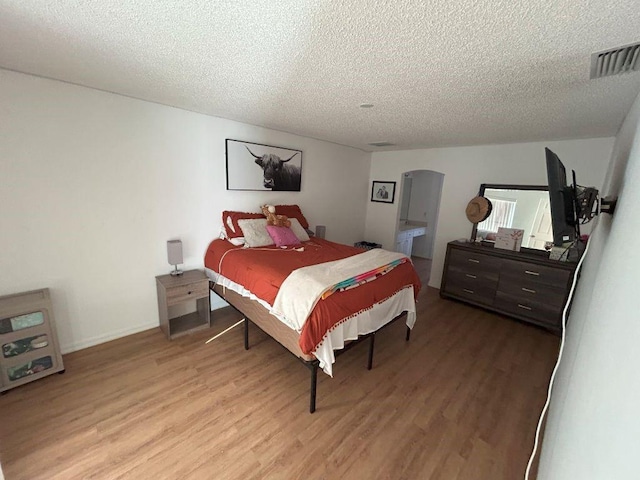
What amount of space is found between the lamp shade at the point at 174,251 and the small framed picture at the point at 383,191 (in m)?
3.51

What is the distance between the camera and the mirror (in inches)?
125

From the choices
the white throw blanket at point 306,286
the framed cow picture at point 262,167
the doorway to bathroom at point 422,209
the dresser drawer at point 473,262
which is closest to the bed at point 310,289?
the white throw blanket at point 306,286

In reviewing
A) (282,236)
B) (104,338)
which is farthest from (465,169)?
(104,338)

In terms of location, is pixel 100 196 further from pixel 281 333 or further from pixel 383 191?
pixel 383 191

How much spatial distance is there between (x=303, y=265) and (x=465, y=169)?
2978mm

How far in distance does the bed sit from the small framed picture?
2.11m

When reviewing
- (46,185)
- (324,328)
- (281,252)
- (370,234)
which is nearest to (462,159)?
(370,234)

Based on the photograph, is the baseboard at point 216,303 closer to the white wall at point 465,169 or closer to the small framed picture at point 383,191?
the white wall at point 465,169

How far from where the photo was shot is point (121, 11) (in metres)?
1.10

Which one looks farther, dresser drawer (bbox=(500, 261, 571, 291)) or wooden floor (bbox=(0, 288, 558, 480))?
dresser drawer (bbox=(500, 261, 571, 291))

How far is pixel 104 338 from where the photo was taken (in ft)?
7.86

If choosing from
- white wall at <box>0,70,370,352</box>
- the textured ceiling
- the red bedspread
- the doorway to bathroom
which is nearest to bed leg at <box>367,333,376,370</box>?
the red bedspread

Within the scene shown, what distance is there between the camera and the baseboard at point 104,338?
2.24 meters

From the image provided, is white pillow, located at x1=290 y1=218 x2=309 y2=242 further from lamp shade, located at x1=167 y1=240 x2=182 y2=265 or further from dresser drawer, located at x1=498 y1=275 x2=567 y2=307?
dresser drawer, located at x1=498 y1=275 x2=567 y2=307
